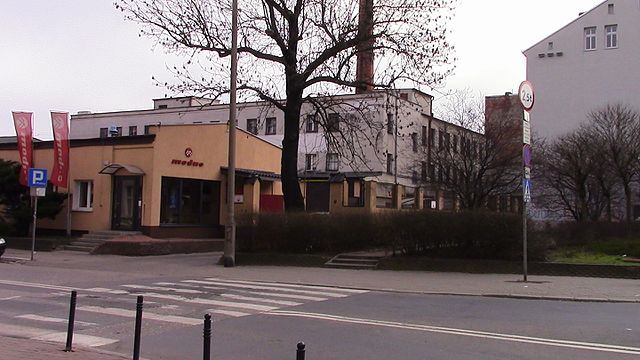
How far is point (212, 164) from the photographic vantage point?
33.0 m

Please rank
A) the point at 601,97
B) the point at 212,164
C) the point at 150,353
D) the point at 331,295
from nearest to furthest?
the point at 150,353 < the point at 331,295 < the point at 212,164 < the point at 601,97

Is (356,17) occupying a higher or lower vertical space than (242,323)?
higher

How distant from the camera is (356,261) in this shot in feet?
73.8

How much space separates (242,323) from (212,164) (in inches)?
898

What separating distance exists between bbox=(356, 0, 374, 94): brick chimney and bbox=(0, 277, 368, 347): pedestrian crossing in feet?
36.3

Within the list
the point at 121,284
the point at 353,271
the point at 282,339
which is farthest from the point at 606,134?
the point at 282,339

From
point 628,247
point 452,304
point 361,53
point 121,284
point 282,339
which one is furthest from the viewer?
point 361,53

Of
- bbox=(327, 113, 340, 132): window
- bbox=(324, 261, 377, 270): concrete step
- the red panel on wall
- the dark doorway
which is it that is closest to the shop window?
the dark doorway

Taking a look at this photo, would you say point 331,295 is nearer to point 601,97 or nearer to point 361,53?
point 361,53

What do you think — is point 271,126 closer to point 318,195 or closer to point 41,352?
point 318,195

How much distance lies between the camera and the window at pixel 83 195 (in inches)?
1214

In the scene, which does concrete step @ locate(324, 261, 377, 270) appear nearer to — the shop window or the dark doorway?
the dark doorway

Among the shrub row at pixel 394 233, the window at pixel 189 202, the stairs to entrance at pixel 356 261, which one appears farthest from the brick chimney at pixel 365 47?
the window at pixel 189 202

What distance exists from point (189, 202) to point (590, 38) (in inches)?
1507
